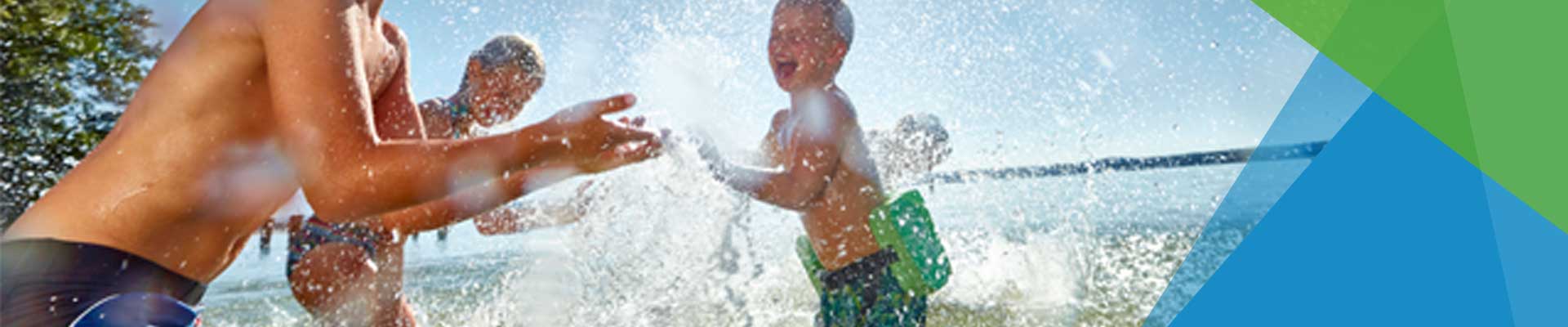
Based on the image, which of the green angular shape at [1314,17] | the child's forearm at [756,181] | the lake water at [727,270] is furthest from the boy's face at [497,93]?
the green angular shape at [1314,17]

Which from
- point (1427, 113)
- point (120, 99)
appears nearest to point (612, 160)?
point (1427, 113)

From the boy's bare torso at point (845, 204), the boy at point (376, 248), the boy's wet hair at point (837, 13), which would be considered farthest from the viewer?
the boy's wet hair at point (837, 13)

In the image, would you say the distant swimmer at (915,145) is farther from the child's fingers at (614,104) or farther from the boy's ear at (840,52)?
the child's fingers at (614,104)

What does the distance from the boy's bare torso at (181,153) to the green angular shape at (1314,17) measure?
4660mm

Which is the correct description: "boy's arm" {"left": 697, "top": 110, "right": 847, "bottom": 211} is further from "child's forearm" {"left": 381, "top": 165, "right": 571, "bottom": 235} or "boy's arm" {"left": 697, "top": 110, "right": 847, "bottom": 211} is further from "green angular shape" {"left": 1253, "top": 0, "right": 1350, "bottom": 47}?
"green angular shape" {"left": 1253, "top": 0, "right": 1350, "bottom": 47}

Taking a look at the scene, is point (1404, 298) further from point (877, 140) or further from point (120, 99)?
point (120, 99)

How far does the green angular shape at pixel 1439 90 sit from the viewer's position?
3.84 metres

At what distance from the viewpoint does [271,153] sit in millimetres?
1832

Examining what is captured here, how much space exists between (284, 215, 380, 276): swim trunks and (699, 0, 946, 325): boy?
5.24 ft

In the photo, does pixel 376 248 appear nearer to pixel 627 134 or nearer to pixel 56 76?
pixel 627 134

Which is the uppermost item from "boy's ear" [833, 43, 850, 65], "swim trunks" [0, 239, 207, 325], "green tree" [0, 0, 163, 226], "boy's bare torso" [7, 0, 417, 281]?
"boy's bare torso" [7, 0, 417, 281]

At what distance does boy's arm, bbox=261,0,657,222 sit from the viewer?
1.57 metres

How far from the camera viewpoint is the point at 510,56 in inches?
167

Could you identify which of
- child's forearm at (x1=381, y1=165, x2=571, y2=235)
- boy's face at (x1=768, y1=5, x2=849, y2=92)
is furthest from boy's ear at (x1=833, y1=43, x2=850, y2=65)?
child's forearm at (x1=381, y1=165, x2=571, y2=235)
